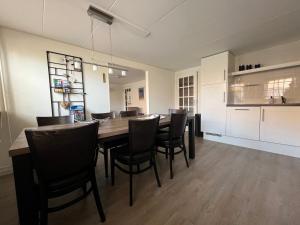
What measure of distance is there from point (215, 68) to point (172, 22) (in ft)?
6.27

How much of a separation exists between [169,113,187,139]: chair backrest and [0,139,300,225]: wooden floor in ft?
1.90

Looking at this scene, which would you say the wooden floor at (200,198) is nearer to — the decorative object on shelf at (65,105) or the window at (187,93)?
→ the decorative object on shelf at (65,105)

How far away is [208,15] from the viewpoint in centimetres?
185

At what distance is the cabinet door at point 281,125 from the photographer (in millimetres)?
2359

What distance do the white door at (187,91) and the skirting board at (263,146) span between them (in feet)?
4.89

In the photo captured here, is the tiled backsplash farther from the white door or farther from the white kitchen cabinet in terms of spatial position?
the white door

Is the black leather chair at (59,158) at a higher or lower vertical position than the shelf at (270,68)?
lower

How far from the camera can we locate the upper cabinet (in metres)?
3.15

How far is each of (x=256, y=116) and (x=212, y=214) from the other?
8.06 ft

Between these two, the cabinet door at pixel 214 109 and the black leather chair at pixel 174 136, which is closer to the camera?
the black leather chair at pixel 174 136

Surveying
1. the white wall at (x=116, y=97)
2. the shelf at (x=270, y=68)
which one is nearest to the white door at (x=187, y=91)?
the shelf at (x=270, y=68)

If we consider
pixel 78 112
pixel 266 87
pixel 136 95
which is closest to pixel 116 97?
pixel 136 95

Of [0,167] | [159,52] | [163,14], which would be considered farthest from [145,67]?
[0,167]

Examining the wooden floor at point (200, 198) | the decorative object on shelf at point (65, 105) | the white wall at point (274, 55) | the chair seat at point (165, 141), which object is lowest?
the wooden floor at point (200, 198)
